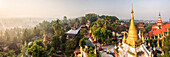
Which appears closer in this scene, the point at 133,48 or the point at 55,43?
the point at 133,48

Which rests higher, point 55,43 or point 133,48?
point 133,48

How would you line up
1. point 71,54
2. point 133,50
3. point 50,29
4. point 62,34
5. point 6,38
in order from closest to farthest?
point 133,50 < point 71,54 < point 62,34 < point 6,38 < point 50,29

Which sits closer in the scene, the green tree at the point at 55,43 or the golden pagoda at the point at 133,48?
the golden pagoda at the point at 133,48

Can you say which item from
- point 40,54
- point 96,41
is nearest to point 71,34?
point 96,41

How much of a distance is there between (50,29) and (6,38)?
665 inches

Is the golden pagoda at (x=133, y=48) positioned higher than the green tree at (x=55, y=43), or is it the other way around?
the golden pagoda at (x=133, y=48)

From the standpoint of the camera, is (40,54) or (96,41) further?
(96,41)

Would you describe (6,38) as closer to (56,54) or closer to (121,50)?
(56,54)

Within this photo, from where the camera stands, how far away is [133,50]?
8.41 meters

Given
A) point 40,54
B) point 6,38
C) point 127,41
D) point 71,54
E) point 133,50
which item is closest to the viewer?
point 133,50

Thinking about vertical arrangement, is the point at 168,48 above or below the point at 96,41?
above

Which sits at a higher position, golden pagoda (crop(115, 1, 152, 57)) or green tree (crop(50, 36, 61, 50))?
golden pagoda (crop(115, 1, 152, 57))

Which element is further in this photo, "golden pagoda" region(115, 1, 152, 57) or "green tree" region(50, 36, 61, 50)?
"green tree" region(50, 36, 61, 50)

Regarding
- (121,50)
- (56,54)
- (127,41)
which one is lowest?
(56,54)
